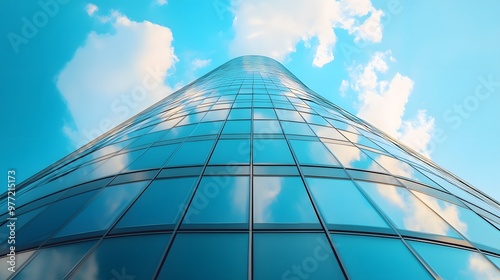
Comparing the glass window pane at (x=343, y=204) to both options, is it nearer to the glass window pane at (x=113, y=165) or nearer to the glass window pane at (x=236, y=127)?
the glass window pane at (x=236, y=127)

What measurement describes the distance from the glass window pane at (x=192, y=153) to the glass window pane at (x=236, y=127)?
128 centimetres

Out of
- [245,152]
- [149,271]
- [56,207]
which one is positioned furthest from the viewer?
[245,152]

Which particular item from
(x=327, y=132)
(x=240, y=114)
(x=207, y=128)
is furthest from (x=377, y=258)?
(x=240, y=114)

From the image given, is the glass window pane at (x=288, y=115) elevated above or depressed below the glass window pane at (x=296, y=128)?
above

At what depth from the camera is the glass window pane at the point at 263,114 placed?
14.7m

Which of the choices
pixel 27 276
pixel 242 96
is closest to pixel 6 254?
pixel 27 276

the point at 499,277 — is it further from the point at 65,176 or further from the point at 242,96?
the point at 242,96

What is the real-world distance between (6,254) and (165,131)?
768cm

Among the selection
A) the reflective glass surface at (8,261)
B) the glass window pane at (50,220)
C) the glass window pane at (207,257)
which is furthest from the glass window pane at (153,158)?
the glass window pane at (207,257)

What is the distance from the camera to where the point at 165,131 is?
45.5 ft

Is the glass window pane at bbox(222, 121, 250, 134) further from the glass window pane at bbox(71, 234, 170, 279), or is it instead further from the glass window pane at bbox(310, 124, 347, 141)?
the glass window pane at bbox(71, 234, 170, 279)

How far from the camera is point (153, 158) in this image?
10.7m

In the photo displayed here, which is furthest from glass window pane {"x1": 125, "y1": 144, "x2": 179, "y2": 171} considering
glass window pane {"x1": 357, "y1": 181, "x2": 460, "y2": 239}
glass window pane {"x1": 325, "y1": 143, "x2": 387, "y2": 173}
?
glass window pane {"x1": 357, "y1": 181, "x2": 460, "y2": 239}

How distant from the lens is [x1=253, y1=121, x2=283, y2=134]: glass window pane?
1262 cm
